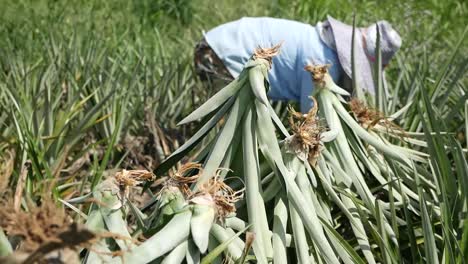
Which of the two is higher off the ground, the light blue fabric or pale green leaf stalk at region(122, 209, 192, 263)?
pale green leaf stalk at region(122, 209, 192, 263)

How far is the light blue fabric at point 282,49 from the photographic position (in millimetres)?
Result: 2680

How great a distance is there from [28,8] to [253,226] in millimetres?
2927

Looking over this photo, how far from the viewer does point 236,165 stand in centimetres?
111

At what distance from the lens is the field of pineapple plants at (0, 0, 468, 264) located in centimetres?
87

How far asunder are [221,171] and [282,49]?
171cm

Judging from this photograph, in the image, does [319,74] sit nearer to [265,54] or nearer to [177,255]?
[265,54]

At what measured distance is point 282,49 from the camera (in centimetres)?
273

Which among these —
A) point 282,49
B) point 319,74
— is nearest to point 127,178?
point 319,74

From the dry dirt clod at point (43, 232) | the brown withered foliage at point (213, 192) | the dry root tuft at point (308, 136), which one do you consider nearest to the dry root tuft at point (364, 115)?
the dry root tuft at point (308, 136)

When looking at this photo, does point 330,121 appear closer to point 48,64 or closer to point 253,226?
point 253,226

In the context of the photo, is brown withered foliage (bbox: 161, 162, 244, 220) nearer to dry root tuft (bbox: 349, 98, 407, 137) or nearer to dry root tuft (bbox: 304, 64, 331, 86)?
dry root tuft (bbox: 304, 64, 331, 86)

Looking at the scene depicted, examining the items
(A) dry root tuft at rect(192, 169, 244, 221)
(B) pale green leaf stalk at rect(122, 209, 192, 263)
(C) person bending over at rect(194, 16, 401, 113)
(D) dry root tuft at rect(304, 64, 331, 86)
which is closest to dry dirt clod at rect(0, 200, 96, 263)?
(B) pale green leaf stalk at rect(122, 209, 192, 263)

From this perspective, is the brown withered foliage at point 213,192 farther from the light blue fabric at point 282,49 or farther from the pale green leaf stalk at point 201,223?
the light blue fabric at point 282,49

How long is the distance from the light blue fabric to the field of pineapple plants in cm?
9
